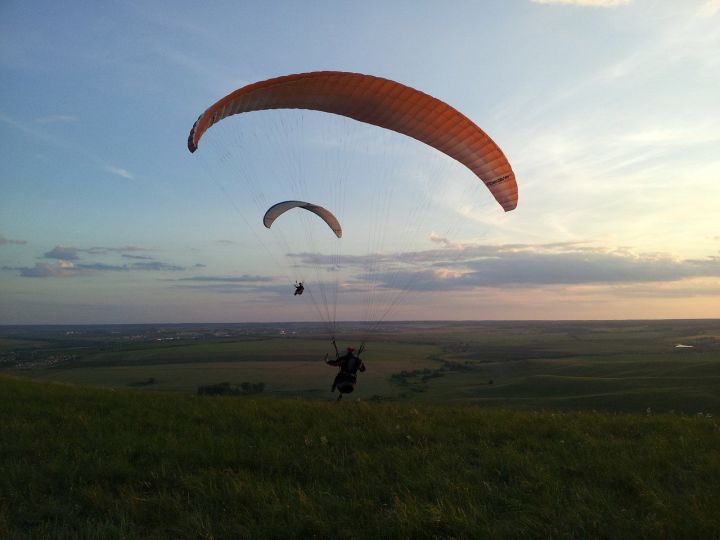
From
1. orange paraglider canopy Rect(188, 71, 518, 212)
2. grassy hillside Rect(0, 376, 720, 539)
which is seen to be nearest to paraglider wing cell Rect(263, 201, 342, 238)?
orange paraglider canopy Rect(188, 71, 518, 212)

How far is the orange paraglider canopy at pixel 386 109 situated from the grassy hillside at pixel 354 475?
5867 millimetres

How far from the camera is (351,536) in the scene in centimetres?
481

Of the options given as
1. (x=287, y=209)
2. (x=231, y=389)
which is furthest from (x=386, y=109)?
(x=231, y=389)

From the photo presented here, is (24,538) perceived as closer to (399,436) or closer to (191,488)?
(191,488)

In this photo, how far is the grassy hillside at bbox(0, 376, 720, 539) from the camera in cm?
501

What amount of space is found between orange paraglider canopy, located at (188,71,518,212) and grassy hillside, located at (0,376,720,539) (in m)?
5.87

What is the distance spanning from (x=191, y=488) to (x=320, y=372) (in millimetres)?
62345

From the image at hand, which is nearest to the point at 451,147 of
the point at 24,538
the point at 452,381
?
the point at 24,538

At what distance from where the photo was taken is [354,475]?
6543 mm

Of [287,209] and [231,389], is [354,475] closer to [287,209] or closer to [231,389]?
[287,209]

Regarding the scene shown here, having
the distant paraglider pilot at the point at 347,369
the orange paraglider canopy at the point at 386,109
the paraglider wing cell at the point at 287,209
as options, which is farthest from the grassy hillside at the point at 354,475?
the paraglider wing cell at the point at 287,209

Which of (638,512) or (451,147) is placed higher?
(451,147)

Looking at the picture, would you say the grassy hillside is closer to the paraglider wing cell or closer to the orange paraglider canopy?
the orange paraglider canopy

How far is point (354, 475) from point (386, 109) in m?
9.14
